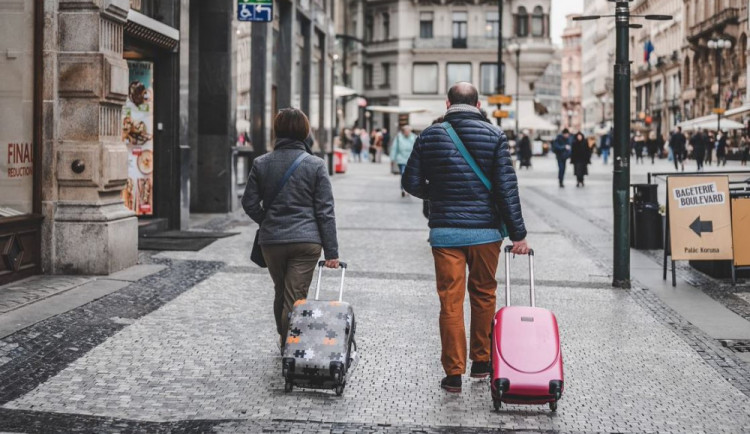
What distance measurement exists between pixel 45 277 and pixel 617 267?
18.4 feet

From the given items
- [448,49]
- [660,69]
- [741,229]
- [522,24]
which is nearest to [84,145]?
[741,229]

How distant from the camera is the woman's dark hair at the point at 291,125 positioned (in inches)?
274

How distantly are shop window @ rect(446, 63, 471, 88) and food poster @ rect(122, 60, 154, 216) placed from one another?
64.3m

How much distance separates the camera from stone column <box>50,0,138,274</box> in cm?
1095

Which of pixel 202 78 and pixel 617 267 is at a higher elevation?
pixel 202 78

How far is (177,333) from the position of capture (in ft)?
27.2

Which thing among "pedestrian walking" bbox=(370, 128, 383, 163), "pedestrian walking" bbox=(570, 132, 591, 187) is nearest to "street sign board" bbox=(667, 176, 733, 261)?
"pedestrian walking" bbox=(570, 132, 591, 187)

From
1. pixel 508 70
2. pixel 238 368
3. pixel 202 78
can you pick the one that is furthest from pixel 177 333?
pixel 508 70

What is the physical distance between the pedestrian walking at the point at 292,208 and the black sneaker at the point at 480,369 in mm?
1057

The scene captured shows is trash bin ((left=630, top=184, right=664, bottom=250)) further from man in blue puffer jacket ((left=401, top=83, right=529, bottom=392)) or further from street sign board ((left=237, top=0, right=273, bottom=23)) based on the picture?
man in blue puffer jacket ((left=401, top=83, right=529, bottom=392))

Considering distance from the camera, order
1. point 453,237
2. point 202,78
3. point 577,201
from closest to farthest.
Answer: point 453,237
point 202,78
point 577,201

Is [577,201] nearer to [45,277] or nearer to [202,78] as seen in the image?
[202,78]

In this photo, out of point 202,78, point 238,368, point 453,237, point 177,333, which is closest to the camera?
point 453,237

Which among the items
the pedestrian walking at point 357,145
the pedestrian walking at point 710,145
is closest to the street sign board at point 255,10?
the pedestrian walking at point 357,145
